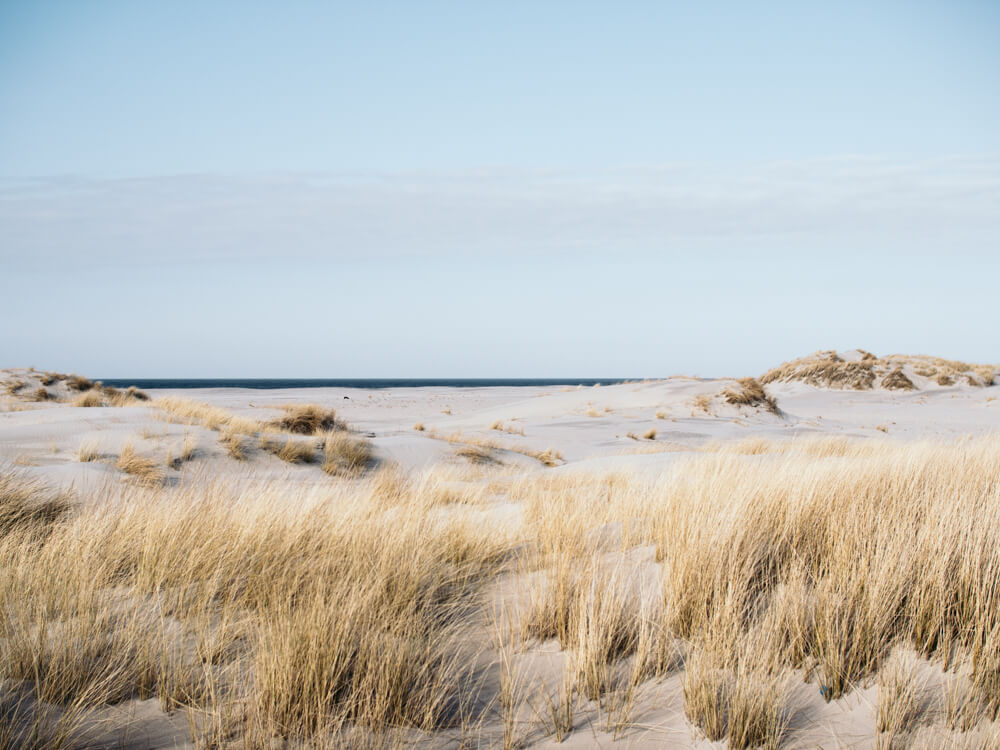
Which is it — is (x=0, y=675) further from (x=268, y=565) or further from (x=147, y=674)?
(x=268, y=565)

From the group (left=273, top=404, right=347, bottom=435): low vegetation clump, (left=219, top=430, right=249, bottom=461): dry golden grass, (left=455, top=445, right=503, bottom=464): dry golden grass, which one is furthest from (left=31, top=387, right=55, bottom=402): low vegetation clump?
(left=455, top=445, right=503, bottom=464): dry golden grass

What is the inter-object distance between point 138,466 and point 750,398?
1722 cm

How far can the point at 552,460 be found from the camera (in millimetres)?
12352

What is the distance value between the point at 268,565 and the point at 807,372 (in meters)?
28.6

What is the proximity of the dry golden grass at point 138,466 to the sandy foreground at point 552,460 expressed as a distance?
4.3 inches

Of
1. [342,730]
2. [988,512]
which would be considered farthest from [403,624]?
[988,512]

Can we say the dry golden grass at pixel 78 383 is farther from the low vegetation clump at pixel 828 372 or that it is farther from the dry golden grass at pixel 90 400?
the low vegetation clump at pixel 828 372

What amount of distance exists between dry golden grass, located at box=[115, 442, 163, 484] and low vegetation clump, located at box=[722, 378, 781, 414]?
16.7 metres

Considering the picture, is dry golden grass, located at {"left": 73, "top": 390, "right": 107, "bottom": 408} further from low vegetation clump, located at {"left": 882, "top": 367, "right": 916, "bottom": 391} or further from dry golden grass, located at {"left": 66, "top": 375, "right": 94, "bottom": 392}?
low vegetation clump, located at {"left": 882, "top": 367, "right": 916, "bottom": 391}

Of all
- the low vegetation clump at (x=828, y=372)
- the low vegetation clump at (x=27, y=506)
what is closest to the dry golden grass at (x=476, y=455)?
the low vegetation clump at (x=27, y=506)

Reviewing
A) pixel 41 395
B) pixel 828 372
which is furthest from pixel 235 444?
pixel 828 372

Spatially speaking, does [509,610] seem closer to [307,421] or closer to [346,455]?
[346,455]

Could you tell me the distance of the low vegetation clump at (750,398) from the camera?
19.4m

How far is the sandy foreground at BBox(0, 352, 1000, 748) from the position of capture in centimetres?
204
